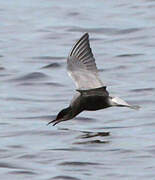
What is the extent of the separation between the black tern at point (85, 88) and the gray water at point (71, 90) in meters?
0.33

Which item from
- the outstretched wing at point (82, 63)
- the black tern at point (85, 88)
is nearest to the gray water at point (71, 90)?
the black tern at point (85, 88)

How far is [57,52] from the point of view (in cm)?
1543

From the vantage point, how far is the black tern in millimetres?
10070

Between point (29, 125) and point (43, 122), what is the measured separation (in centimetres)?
24

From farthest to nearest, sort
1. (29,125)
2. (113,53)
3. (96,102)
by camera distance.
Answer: (113,53), (29,125), (96,102)

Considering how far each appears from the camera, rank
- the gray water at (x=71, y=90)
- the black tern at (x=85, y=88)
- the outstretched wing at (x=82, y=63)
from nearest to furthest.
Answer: the gray water at (x=71, y=90)
the black tern at (x=85, y=88)
the outstretched wing at (x=82, y=63)

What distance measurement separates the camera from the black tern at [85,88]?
10.1 m

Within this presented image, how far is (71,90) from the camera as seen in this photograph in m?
12.8

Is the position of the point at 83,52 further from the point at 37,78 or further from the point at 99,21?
the point at 99,21

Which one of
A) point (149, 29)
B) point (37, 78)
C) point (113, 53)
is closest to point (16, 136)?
point (37, 78)

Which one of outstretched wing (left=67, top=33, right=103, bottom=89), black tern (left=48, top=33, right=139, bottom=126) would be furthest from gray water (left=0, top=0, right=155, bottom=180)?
outstretched wing (left=67, top=33, right=103, bottom=89)

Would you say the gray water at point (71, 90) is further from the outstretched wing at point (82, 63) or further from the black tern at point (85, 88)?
the outstretched wing at point (82, 63)

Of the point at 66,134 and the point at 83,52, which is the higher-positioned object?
the point at 83,52

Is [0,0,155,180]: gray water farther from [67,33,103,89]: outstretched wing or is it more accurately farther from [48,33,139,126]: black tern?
[67,33,103,89]: outstretched wing
